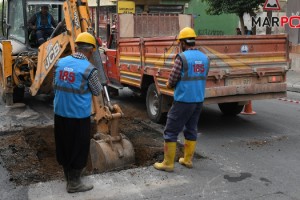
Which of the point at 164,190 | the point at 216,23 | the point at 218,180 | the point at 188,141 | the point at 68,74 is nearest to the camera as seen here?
the point at 68,74

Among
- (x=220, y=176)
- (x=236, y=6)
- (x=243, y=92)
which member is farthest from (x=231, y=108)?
(x=236, y=6)

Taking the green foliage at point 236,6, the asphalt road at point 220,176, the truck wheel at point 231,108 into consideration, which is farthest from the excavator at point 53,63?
the green foliage at point 236,6

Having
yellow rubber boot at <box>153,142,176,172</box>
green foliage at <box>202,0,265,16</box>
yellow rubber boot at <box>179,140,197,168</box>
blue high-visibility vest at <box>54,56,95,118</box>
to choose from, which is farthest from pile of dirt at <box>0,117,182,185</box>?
green foliage at <box>202,0,265,16</box>

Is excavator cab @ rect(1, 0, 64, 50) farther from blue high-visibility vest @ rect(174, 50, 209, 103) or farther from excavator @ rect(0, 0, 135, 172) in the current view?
blue high-visibility vest @ rect(174, 50, 209, 103)

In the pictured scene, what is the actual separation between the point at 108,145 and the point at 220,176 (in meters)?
1.53

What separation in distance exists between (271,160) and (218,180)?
50.9 inches

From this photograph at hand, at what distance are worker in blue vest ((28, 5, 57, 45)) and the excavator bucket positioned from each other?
443 cm

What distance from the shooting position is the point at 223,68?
24.3 feet

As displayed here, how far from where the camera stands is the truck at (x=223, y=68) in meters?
7.37

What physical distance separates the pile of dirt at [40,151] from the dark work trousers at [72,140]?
0.66 m

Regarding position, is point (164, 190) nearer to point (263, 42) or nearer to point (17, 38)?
point (263, 42)

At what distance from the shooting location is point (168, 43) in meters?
7.53

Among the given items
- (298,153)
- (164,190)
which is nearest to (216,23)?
(298,153)

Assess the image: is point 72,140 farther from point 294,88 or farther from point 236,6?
point 236,6
